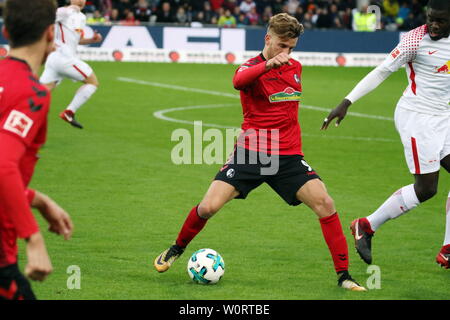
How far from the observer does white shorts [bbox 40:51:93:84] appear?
13117 mm

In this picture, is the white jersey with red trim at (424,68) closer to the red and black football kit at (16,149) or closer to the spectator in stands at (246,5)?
the red and black football kit at (16,149)

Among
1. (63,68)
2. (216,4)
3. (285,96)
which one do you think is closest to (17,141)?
(285,96)

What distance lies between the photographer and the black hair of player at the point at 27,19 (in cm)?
383

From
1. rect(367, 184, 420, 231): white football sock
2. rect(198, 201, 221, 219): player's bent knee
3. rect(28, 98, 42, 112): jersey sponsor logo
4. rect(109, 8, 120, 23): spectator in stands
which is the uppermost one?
rect(28, 98, 42, 112): jersey sponsor logo

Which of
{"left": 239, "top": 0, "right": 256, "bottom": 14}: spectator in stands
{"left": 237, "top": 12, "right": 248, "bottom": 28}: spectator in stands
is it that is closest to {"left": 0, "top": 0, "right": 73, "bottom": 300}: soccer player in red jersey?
{"left": 237, "top": 12, "right": 248, "bottom": 28}: spectator in stands

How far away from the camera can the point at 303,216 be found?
949cm

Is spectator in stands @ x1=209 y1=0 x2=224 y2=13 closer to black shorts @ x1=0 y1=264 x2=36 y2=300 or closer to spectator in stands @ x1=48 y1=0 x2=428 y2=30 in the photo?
spectator in stands @ x1=48 y1=0 x2=428 y2=30

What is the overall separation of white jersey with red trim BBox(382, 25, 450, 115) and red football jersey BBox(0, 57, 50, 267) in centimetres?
400

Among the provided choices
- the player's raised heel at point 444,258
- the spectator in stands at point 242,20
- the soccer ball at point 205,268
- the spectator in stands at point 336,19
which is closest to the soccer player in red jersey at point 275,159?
the soccer ball at point 205,268

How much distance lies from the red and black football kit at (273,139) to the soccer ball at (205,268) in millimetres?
557

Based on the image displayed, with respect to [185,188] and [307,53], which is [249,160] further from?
[307,53]

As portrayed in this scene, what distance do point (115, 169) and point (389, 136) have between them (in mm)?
5998

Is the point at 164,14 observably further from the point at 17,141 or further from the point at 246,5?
the point at 17,141

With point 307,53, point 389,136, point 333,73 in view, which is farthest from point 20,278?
point 307,53
